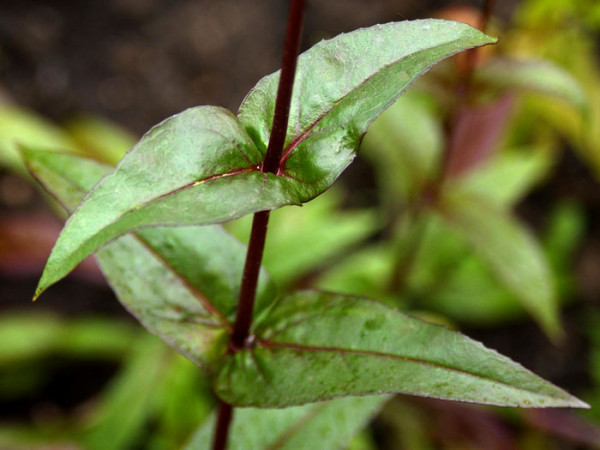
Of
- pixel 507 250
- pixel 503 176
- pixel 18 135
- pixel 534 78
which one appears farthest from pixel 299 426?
pixel 18 135

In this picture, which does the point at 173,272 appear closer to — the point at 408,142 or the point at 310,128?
the point at 310,128

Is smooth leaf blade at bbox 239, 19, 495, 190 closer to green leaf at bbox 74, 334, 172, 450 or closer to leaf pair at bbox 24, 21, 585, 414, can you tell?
leaf pair at bbox 24, 21, 585, 414

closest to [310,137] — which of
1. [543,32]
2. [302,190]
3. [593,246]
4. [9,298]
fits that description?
[302,190]

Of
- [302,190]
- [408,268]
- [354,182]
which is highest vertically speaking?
[302,190]

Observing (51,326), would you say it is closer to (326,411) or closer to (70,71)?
(70,71)

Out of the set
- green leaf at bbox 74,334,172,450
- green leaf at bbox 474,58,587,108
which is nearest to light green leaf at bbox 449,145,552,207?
green leaf at bbox 474,58,587,108

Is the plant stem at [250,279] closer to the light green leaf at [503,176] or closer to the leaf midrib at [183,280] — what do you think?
the leaf midrib at [183,280]
